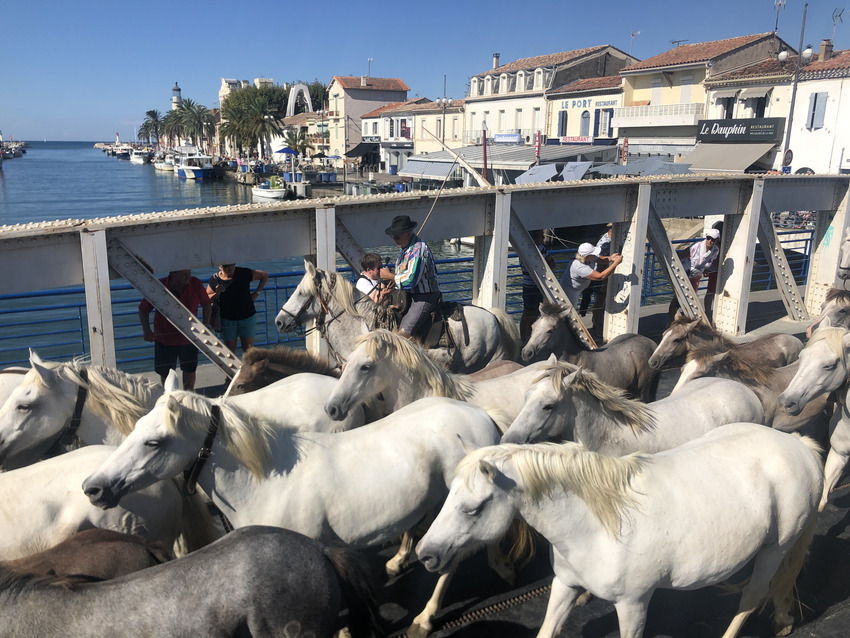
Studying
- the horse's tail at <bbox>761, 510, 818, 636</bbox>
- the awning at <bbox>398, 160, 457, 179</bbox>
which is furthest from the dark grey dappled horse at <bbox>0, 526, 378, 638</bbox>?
the awning at <bbox>398, 160, 457, 179</bbox>

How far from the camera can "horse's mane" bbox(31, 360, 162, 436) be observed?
410 centimetres

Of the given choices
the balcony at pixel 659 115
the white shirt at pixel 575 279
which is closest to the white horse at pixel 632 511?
the white shirt at pixel 575 279

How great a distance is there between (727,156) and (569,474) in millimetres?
34874

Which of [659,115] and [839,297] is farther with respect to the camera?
[659,115]

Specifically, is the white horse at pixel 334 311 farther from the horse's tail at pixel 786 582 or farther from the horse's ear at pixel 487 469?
the horse's tail at pixel 786 582

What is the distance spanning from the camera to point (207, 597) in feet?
8.80

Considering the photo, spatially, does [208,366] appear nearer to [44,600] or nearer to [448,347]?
[448,347]

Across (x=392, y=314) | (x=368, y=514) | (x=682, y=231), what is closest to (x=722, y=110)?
(x=682, y=231)

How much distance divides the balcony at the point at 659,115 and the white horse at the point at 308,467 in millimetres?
39945

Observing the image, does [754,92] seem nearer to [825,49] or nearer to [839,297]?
[825,49]

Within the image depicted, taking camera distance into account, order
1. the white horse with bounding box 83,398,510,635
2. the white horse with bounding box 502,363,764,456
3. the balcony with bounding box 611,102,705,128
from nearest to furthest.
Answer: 1. the white horse with bounding box 83,398,510,635
2. the white horse with bounding box 502,363,764,456
3. the balcony with bounding box 611,102,705,128

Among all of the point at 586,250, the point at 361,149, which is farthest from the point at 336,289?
the point at 361,149

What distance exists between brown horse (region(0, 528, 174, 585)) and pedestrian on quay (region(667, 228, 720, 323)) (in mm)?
8642

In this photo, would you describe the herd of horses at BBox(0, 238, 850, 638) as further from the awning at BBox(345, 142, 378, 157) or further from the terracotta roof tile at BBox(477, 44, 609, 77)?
the awning at BBox(345, 142, 378, 157)
